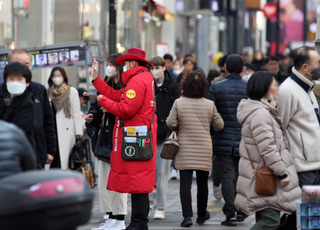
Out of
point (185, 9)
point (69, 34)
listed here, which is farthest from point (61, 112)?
point (185, 9)

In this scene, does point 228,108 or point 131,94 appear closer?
point 131,94

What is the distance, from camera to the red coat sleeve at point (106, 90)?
21.6ft

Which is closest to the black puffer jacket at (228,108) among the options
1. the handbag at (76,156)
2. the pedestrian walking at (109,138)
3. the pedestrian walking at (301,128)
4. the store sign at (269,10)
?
the pedestrian walking at (109,138)

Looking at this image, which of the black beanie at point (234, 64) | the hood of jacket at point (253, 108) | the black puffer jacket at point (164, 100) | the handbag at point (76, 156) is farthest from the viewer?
the handbag at point (76, 156)

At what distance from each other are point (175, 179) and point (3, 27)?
15.4ft

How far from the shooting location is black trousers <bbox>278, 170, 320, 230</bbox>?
5.50 m

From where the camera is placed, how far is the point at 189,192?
24.4 ft

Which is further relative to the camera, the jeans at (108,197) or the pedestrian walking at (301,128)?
the jeans at (108,197)

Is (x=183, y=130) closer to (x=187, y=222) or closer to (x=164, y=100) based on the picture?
(x=164, y=100)

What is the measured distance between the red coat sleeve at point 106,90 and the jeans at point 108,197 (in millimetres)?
1001

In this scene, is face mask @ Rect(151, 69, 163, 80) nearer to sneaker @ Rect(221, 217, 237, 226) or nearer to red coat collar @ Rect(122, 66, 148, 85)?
red coat collar @ Rect(122, 66, 148, 85)

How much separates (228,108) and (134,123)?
5.65 ft

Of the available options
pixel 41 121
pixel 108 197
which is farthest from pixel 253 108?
pixel 108 197

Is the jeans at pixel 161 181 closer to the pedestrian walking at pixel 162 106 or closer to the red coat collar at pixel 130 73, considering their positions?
the pedestrian walking at pixel 162 106
